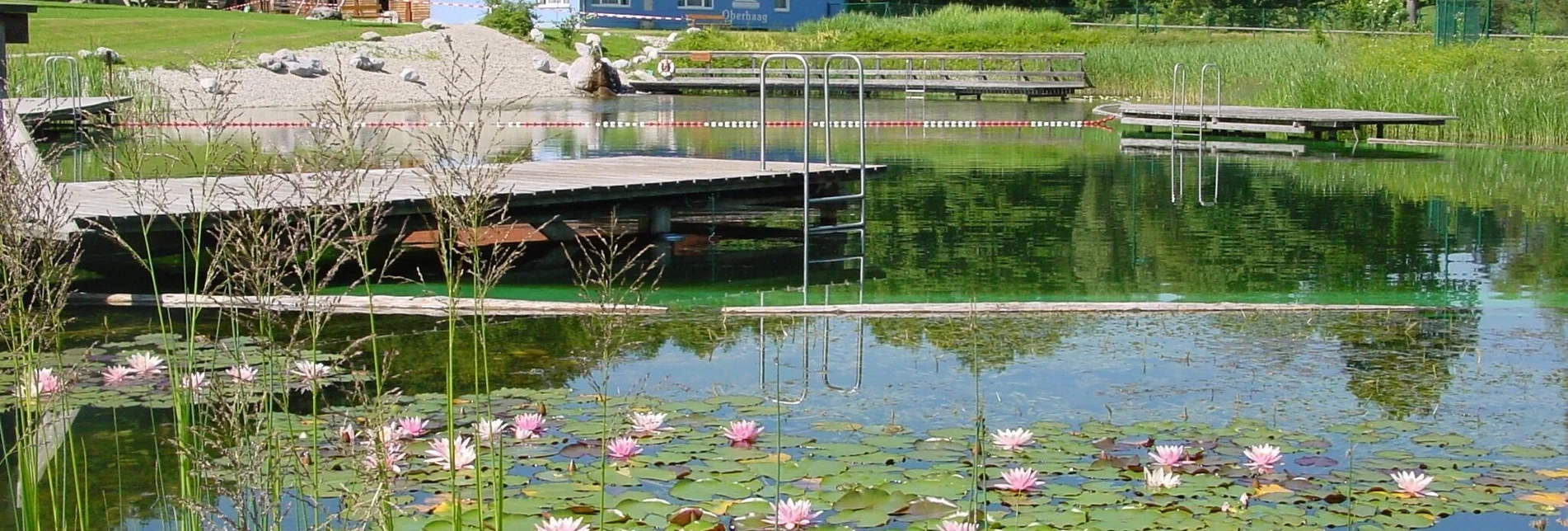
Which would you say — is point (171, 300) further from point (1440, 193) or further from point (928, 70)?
point (928, 70)

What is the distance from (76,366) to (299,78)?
3244 centimetres

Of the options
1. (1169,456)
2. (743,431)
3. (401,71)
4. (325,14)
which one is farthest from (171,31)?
(1169,456)

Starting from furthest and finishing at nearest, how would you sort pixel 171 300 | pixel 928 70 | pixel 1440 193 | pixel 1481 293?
1. pixel 928 70
2. pixel 1440 193
3. pixel 1481 293
4. pixel 171 300

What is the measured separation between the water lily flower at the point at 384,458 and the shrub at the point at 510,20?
39.1m

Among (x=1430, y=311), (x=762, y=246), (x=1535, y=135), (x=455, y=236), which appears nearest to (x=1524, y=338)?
(x=1430, y=311)

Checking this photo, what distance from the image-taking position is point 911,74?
37188mm

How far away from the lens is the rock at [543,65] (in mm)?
38719

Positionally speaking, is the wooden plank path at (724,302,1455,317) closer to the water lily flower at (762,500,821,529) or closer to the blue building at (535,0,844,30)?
the water lily flower at (762,500,821,529)

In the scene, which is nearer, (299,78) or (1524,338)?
(1524,338)

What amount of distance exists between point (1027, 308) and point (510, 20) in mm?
36088

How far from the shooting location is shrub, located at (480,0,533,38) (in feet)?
141

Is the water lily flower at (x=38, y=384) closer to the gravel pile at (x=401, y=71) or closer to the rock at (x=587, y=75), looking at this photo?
the gravel pile at (x=401, y=71)

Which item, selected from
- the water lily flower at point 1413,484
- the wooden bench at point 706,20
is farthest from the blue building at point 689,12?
the water lily flower at point 1413,484

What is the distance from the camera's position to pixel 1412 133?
22.0 metres
